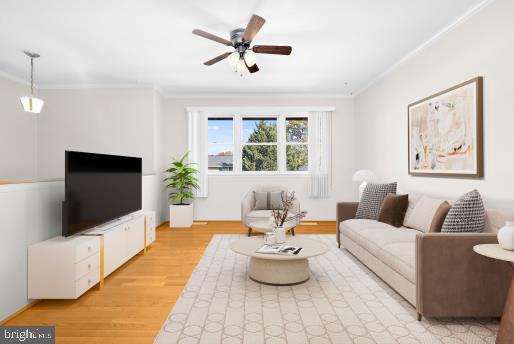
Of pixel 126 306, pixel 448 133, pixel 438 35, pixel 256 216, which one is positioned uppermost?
pixel 438 35

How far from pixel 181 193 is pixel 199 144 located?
3.91 feet

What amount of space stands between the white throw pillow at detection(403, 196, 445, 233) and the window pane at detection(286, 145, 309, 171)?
11.0 ft

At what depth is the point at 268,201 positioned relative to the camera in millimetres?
5664

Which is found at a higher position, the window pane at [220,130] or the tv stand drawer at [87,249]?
the window pane at [220,130]

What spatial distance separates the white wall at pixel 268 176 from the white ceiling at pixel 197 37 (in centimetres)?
100

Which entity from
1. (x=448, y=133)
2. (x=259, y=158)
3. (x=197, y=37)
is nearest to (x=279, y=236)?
(x=448, y=133)

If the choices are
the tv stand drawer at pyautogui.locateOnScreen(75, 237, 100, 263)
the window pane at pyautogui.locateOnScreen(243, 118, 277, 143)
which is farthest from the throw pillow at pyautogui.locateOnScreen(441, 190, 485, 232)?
the window pane at pyautogui.locateOnScreen(243, 118, 277, 143)

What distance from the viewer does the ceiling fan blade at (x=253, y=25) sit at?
289 centimetres

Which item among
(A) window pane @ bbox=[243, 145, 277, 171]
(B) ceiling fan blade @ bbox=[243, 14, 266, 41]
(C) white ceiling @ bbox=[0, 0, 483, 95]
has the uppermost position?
(C) white ceiling @ bbox=[0, 0, 483, 95]

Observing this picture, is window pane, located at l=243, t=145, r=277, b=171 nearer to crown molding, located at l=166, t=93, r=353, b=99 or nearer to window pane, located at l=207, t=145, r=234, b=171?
window pane, located at l=207, t=145, r=234, b=171

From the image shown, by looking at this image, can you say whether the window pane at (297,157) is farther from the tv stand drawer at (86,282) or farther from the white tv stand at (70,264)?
the tv stand drawer at (86,282)

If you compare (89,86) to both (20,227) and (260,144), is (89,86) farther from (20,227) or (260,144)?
(20,227)

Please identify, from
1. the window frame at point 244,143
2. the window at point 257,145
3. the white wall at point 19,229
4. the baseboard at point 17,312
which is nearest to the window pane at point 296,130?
the window at point 257,145

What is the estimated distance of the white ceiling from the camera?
3195 mm
